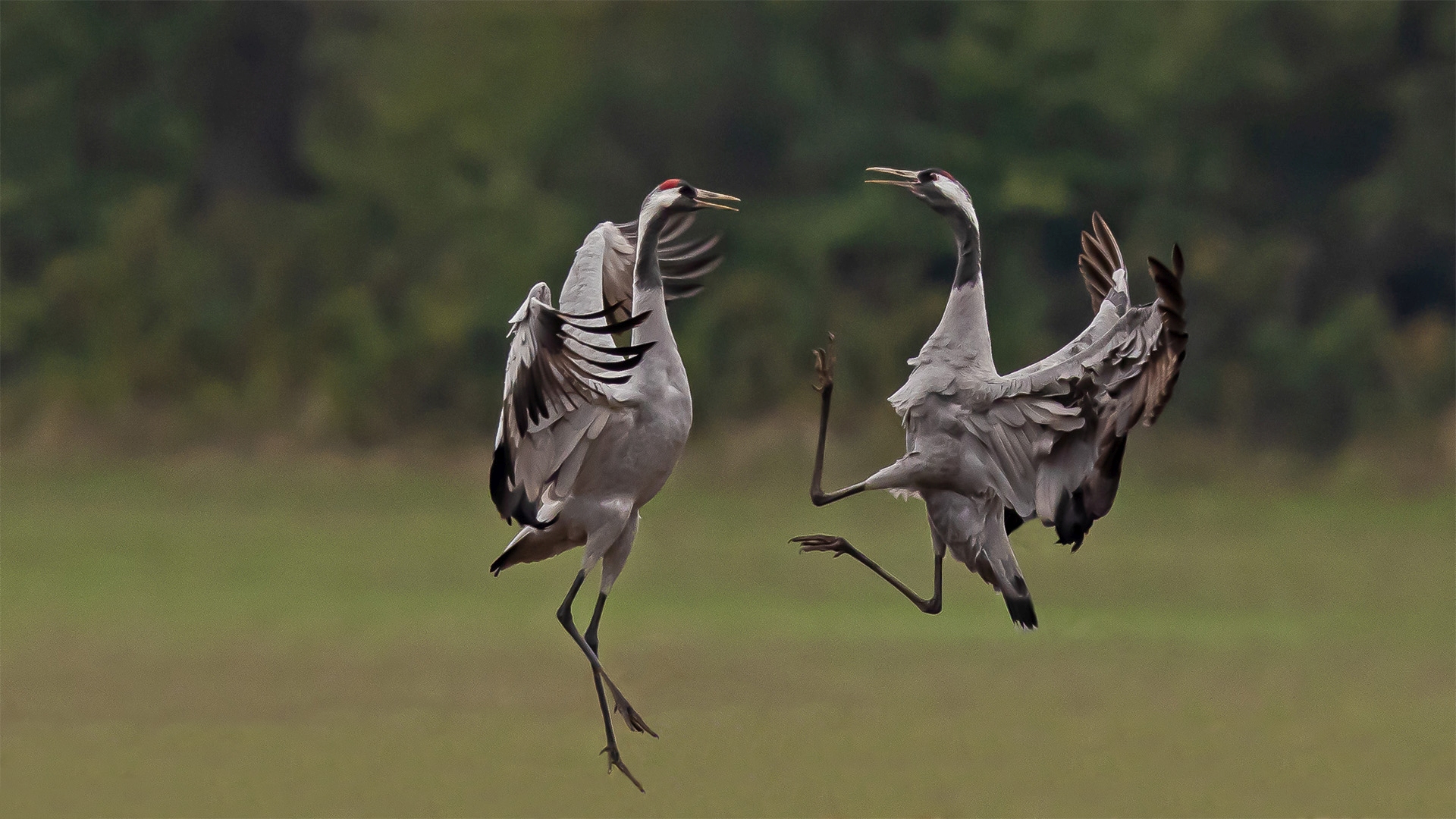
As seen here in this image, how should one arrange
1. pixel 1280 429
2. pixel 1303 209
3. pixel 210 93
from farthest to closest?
pixel 210 93 → pixel 1303 209 → pixel 1280 429

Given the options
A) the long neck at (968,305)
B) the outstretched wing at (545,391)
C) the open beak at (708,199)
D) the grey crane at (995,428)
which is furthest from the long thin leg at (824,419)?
the outstretched wing at (545,391)

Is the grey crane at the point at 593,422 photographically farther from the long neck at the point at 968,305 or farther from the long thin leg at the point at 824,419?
the long neck at the point at 968,305

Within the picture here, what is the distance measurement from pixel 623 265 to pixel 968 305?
84.3 inches

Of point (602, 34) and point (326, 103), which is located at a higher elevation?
point (602, 34)

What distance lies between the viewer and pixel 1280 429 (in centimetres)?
2366

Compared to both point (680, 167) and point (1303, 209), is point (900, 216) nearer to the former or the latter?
point (680, 167)

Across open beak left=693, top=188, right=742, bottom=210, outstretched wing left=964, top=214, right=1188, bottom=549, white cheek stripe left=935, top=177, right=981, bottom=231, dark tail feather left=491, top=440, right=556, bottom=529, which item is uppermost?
white cheek stripe left=935, top=177, right=981, bottom=231

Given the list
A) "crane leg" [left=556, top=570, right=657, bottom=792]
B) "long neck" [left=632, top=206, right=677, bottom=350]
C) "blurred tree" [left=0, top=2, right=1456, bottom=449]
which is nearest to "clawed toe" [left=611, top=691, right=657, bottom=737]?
"crane leg" [left=556, top=570, right=657, bottom=792]

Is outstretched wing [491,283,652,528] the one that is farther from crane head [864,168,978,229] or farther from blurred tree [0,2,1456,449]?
blurred tree [0,2,1456,449]

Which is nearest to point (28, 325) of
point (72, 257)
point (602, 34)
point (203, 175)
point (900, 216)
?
point (72, 257)

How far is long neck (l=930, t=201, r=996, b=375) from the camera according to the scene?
29.9ft

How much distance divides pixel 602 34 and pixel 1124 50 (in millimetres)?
8165

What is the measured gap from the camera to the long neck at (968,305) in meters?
9.12

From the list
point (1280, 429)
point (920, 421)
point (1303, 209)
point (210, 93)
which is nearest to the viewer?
point (920, 421)
